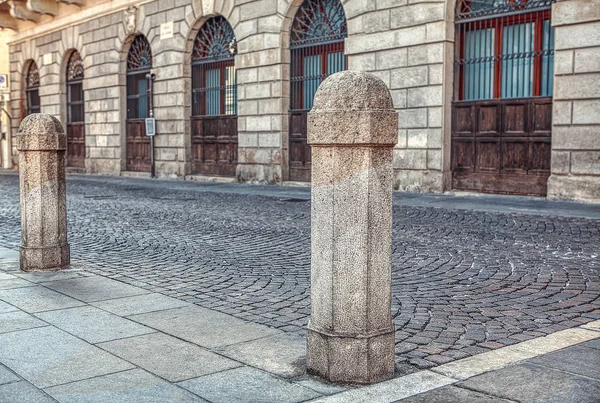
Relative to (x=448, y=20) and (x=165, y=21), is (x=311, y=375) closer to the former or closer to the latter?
(x=448, y=20)

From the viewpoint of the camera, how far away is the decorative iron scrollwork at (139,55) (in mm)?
24312

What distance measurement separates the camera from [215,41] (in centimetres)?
2138

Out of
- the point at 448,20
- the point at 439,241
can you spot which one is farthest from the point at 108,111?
the point at 439,241

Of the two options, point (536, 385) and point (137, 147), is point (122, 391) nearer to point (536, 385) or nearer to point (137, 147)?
point (536, 385)

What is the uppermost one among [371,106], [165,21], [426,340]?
[165,21]

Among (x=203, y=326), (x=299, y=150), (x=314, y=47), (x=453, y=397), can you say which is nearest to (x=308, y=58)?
(x=314, y=47)

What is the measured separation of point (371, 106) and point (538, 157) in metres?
11.2

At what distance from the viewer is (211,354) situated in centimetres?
Result: 411

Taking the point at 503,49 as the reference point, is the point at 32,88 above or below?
above

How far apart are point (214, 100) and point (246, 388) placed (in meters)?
18.7

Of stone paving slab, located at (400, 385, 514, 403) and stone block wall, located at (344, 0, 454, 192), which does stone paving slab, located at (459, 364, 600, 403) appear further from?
stone block wall, located at (344, 0, 454, 192)

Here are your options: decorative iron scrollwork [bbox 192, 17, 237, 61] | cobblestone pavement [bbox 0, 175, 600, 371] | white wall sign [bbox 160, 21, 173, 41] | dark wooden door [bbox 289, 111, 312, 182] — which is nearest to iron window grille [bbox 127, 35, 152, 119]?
white wall sign [bbox 160, 21, 173, 41]

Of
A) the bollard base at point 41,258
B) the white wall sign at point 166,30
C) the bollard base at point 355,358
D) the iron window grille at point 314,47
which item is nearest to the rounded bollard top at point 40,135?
the bollard base at point 41,258

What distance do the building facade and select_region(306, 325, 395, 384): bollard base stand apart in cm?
1030
